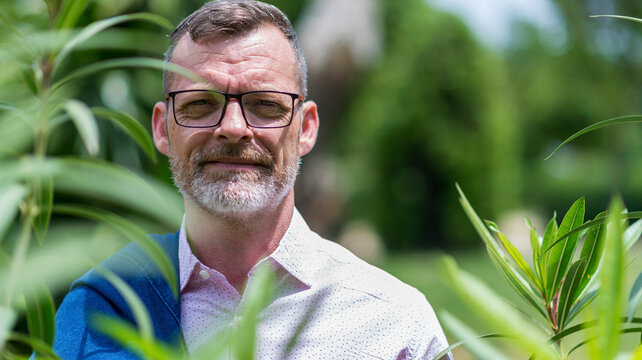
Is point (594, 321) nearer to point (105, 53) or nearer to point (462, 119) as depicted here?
point (105, 53)

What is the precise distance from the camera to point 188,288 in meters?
1.41

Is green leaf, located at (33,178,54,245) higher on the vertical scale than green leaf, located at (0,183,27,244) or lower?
lower

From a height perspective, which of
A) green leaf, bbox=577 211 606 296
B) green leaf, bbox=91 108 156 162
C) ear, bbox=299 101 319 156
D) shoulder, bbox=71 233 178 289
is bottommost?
shoulder, bbox=71 233 178 289

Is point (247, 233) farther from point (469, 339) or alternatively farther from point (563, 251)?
point (469, 339)

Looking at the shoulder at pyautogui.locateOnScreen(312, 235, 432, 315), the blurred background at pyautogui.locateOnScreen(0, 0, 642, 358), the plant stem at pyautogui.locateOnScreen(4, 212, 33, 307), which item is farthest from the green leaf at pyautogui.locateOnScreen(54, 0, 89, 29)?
the blurred background at pyautogui.locateOnScreen(0, 0, 642, 358)

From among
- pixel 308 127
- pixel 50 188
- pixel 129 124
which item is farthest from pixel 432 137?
pixel 50 188

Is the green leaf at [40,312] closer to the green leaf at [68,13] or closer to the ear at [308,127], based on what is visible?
the green leaf at [68,13]

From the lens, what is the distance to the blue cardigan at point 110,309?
3.54ft

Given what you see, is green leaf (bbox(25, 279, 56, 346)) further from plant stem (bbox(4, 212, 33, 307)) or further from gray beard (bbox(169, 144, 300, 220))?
gray beard (bbox(169, 144, 300, 220))

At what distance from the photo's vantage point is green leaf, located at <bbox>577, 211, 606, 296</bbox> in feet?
2.87

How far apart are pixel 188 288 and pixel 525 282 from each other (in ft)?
2.39

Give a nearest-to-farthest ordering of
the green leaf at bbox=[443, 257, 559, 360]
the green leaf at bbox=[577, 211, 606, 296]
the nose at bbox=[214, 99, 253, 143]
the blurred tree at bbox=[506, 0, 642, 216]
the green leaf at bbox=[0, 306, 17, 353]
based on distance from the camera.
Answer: the green leaf at bbox=[443, 257, 559, 360] < the green leaf at bbox=[0, 306, 17, 353] < the green leaf at bbox=[577, 211, 606, 296] < the nose at bbox=[214, 99, 253, 143] < the blurred tree at bbox=[506, 0, 642, 216]

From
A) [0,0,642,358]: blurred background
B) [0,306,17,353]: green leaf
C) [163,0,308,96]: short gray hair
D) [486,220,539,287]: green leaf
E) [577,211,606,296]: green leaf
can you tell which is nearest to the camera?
[0,306,17,353]: green leaf

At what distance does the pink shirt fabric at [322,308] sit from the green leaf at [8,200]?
0.70 metres
